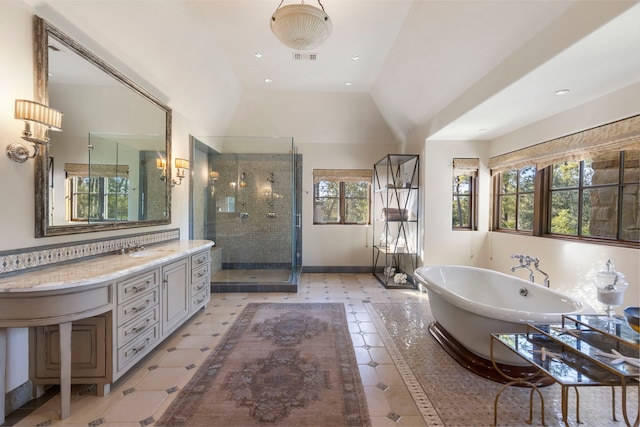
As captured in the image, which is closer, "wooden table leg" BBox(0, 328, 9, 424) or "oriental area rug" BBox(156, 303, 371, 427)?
"wooden table leg" BBox(0, 328, 9, 424)

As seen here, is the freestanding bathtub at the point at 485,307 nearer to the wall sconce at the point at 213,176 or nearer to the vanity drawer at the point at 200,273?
the vanity drawer at the point at 200,273

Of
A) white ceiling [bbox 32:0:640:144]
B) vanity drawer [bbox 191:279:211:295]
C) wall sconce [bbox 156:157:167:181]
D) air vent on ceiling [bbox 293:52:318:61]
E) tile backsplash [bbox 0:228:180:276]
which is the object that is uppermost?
air vent on ceiling [bbox 293:52:318:61]

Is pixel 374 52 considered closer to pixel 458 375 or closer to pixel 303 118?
pixel 303 118

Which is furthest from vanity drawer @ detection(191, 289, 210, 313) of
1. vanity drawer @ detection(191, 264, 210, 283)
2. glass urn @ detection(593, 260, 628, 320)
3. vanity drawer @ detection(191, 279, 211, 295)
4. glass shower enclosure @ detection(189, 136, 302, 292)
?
glass urn @ detection(593, 260, 628, 320)

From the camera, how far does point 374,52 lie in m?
3.54

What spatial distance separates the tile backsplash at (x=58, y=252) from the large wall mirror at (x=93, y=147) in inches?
4.4

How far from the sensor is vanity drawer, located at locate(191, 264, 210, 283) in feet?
10.2

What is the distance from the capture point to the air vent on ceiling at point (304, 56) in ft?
11.8

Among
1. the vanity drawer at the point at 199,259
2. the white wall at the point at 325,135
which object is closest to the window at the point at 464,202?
the white wall at the point at 325,135

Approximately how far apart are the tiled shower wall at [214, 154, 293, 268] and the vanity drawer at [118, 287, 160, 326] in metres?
2.97

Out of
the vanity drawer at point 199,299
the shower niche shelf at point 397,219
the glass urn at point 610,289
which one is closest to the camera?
the glass urn at point 610,289

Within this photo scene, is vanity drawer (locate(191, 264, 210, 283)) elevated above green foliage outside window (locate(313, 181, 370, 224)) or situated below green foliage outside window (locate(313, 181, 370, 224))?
below

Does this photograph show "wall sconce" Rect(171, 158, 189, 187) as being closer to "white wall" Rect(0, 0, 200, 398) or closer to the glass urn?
"white wall" Rect(0, 0, 200, 398)

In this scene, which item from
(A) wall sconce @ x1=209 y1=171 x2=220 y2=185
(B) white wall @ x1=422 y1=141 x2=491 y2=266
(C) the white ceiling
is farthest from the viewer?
(A) wall sconce @ x1=209 y1=171 x2=220 y2=185
